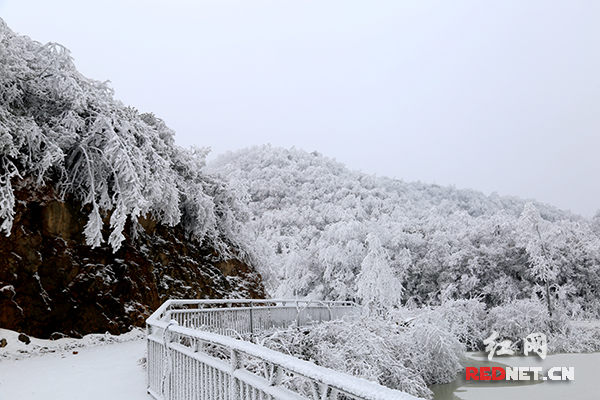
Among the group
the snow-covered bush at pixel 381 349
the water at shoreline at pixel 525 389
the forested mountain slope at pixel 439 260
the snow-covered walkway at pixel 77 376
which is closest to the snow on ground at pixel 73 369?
the snow-covered walkway at pixel 77 376

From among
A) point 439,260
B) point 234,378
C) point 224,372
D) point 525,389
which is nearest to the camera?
point 234,378

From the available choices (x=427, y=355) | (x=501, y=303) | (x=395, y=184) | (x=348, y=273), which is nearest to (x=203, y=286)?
(x=427, y=355)

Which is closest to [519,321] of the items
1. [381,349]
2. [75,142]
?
[381,349]

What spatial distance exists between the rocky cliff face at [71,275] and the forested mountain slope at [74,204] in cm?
3

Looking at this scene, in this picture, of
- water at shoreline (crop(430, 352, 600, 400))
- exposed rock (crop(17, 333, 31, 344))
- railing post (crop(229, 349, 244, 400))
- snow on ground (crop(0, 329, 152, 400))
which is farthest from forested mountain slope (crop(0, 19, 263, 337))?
→ water at shoreline (crop(430, 352, 600, 400))

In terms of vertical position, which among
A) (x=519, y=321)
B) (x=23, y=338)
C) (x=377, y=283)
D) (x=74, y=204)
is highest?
(x=74, y=204)

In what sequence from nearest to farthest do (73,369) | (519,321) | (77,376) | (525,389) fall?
(77,376)
(73,369)
(525,389)
(519,321)

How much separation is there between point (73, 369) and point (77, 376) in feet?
2.22

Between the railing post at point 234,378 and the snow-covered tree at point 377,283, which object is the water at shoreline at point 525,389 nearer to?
the railing post at point 234,378

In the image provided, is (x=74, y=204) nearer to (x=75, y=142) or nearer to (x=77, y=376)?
(x=75, y=142)

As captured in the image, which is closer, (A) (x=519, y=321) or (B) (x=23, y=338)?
(B) (x=23, y=338)

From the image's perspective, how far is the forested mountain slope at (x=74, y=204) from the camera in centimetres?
993

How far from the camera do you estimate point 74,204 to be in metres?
11.7

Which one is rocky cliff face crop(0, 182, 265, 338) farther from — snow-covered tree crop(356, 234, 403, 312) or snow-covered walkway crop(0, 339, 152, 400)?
snow-covered tree crop(356, 234, 403, 312)
